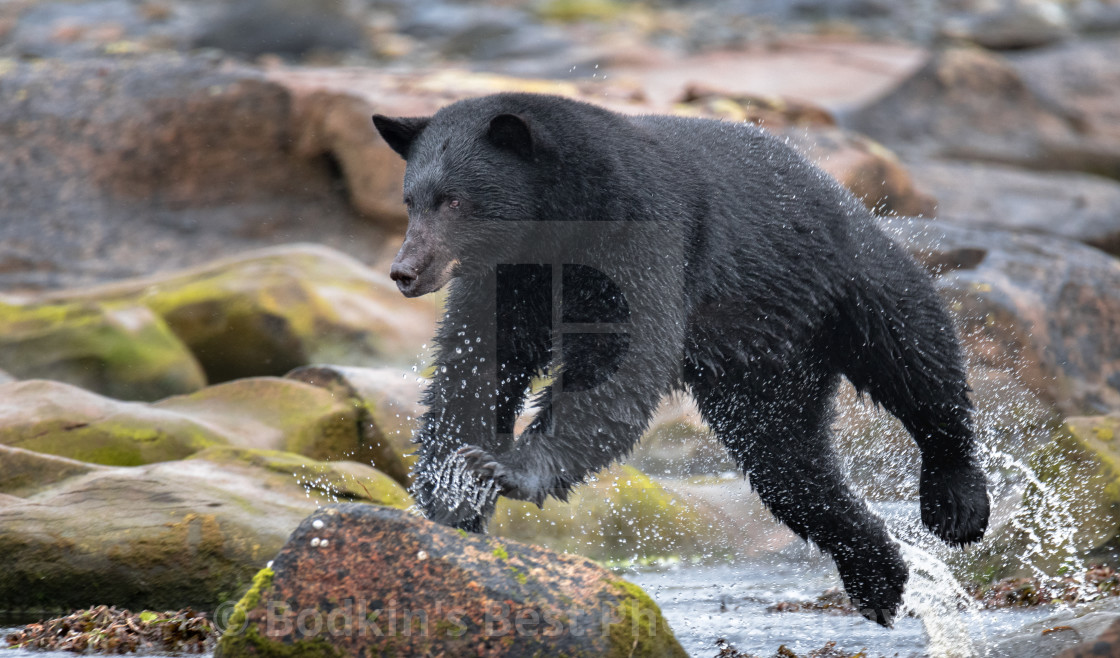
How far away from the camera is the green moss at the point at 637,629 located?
3.57 meters

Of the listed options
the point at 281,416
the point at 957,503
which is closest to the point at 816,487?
the point at 957,503

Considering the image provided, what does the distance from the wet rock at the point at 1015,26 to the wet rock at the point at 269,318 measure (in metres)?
13.5

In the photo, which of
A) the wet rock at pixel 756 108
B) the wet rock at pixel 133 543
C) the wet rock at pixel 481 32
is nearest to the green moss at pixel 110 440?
the wet rock at pixel 133 543

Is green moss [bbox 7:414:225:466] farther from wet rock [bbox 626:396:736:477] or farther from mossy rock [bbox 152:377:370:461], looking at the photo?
wet rock [bbox 626:396:736:477]

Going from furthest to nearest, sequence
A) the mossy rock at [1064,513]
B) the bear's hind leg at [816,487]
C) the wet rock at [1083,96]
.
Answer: the wet rock at [1083,96], the mossy rock at [1064,513], the bear's hind leg at [816,487]

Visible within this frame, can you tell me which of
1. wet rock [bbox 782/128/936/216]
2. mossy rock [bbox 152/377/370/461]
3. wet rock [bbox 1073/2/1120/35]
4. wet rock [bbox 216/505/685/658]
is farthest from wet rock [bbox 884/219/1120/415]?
wet rock [bbox 1073/2/1120/35]

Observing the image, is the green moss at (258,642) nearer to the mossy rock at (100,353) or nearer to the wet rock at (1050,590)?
the wet rock at (1050,590)

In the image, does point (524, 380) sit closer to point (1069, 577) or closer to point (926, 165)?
point (1069, 577)

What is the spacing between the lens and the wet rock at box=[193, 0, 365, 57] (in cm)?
1859

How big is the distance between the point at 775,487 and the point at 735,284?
1.09m

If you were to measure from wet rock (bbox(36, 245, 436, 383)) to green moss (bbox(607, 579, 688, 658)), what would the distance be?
4724 millimetres

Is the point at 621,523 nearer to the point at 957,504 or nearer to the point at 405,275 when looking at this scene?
the point at 957,504

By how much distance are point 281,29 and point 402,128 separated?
15477 mm

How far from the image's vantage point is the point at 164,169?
11586mm
